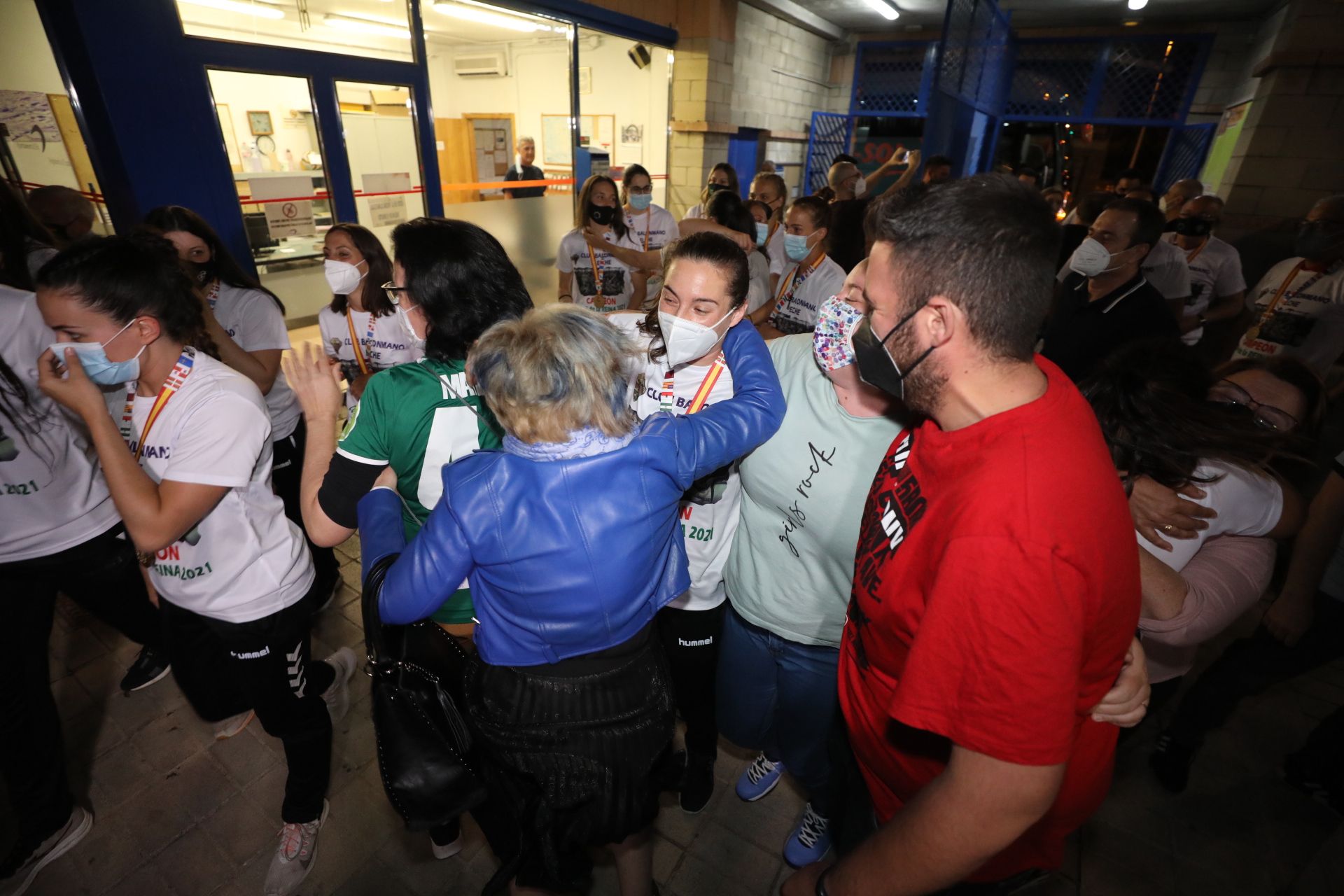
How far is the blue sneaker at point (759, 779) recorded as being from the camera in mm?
2439

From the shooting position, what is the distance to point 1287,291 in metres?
3.85

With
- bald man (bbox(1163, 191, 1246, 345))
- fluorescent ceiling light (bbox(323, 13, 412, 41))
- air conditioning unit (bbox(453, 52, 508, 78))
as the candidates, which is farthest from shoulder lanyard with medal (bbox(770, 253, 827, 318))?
air conditioning unit (bbox(453, 52, 508, 78))

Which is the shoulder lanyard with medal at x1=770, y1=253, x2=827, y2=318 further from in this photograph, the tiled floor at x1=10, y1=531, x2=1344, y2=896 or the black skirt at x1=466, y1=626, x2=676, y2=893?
the black skirt at x1=466, y1=626, x2=676, y2=893

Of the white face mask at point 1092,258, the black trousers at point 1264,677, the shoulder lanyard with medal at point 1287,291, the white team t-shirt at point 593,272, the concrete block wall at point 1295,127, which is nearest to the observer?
the black trousers at point 1264,677

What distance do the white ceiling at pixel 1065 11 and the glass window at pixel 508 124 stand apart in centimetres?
496

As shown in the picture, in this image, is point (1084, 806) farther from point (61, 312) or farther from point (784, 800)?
point (61, 312)

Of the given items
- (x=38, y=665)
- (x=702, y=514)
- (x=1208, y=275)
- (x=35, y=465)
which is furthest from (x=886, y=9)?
(x=38, y=665)

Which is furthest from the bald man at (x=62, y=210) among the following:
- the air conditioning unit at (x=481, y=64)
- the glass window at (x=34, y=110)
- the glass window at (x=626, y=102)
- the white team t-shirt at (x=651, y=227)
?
the air conditioning unit at (x=481, y=64)

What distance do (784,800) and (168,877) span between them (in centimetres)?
232

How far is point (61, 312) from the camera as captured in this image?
1.65 meters

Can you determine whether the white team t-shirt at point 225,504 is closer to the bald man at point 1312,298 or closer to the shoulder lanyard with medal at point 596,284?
the shoulder lanyard with medal at point 596,284

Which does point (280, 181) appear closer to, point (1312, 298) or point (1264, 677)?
point (1264, 677)

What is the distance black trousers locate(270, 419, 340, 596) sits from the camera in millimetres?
3006

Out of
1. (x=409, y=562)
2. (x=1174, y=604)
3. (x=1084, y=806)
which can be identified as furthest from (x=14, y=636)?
(x=1174, y=604)
